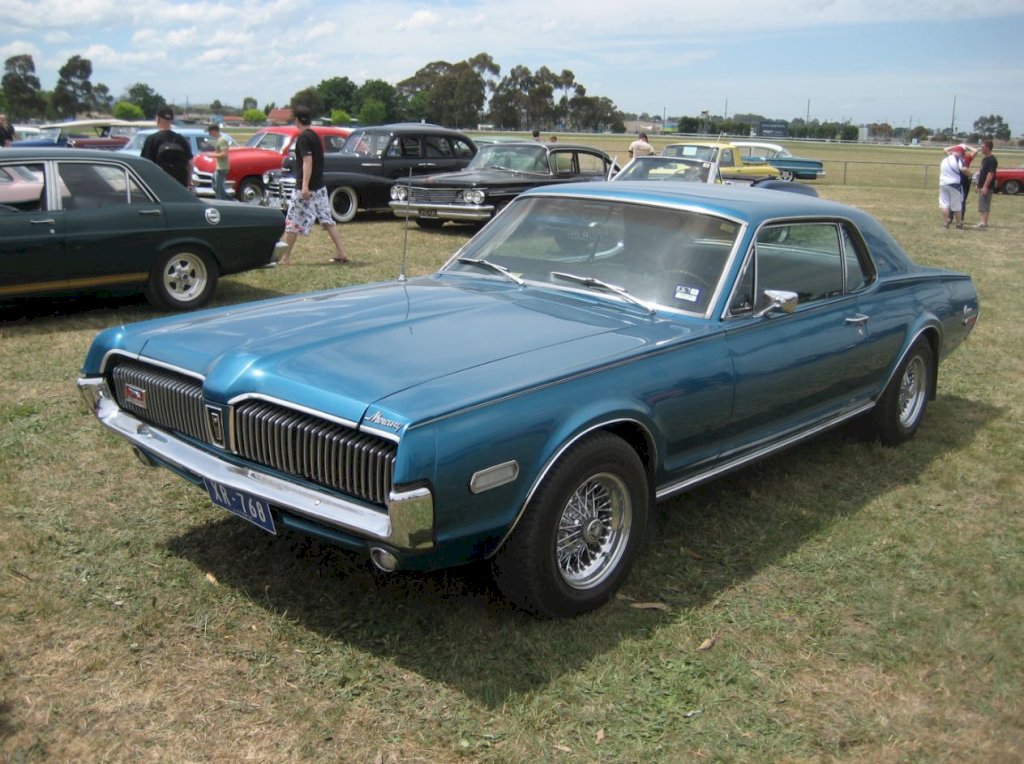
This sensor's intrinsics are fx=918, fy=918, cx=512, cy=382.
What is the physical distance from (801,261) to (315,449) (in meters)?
2.85

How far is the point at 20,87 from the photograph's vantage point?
7806 cm

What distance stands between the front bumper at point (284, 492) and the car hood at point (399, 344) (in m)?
0.24

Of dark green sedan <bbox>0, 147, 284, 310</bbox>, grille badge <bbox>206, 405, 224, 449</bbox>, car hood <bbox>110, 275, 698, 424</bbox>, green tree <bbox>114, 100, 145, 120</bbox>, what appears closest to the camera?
car hood <bbox>110, 275, 698, 424</bbox>

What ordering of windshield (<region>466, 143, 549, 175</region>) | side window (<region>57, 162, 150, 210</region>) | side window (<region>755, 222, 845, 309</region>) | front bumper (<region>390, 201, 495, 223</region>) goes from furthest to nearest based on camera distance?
windshield (<region>466, 143, 549, 175</region>), front bumper (<region>390, 201, 495, 223</region>), side window (<region>57, 162, 150, 210</region>), side window (<region>755, 222, 845, 309</region>)

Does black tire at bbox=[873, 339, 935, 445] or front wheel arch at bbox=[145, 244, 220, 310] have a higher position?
front wheel arch at bbox=[145, 244, 220, 310]

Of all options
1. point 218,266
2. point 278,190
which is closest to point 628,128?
point 278,190

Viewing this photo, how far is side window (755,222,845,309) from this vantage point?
4375 mm

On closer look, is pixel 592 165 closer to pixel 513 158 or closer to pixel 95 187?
pixel 513 158

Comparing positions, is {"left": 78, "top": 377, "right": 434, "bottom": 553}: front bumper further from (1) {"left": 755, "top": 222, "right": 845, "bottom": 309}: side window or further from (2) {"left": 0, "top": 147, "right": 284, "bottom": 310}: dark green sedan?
(2) {"left": 0, "top": 147, "right": 284, "bottom": 310}: dark green sedan

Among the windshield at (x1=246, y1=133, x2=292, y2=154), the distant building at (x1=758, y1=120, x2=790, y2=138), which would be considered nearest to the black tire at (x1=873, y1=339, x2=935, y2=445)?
the windshield at (x1=246, y1=133, x2=292, y2=154)

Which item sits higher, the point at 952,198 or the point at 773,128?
the point at 773,128

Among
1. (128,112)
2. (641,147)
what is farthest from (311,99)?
(641,147)

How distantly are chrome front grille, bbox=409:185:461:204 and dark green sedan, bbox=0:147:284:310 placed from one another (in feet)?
19.1

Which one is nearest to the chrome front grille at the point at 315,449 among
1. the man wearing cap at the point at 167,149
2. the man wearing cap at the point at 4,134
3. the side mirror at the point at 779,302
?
the side mirror at the point at 779,302
